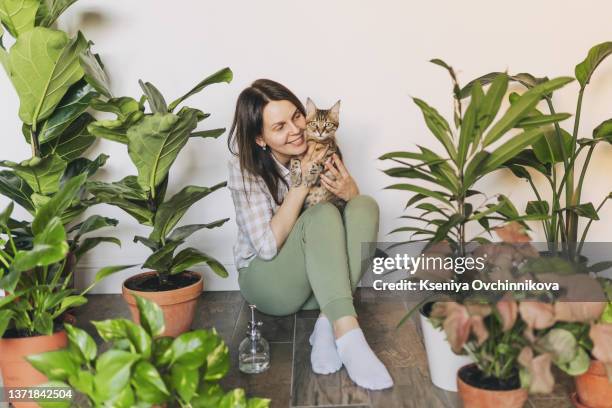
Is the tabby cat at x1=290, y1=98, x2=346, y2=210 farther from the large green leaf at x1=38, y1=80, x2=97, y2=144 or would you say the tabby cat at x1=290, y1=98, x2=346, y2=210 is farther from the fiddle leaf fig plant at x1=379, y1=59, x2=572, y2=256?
the large green leaf at x1=38, y1=80, x2=97, y2=144

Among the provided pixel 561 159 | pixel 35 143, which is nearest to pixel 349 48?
pixel 561 159

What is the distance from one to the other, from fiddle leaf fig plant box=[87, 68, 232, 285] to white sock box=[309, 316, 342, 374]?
0.38m

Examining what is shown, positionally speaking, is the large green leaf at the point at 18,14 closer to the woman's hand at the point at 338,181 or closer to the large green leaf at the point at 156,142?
the large green leaf at the point at 156,142

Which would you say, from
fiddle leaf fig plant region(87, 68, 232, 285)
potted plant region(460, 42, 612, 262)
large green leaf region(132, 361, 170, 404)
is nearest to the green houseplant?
fiddle leaf fig plant region(87, 68, 232, 285)

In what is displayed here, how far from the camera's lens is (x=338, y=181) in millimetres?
1818

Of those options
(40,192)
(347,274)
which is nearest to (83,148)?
(40,192)

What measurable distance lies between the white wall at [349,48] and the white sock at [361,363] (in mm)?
971

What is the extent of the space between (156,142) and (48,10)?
0.70 meters

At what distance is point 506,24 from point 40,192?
1.88 meters

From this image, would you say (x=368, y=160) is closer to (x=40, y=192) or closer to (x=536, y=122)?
(x=536, y=122)

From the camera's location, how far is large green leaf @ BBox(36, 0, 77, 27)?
1.80 meters

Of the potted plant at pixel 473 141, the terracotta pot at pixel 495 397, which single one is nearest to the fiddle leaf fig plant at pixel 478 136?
the potted plant at pixel 473 141

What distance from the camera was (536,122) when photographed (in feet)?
4.07

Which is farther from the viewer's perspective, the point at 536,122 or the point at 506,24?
the point at 506,24
